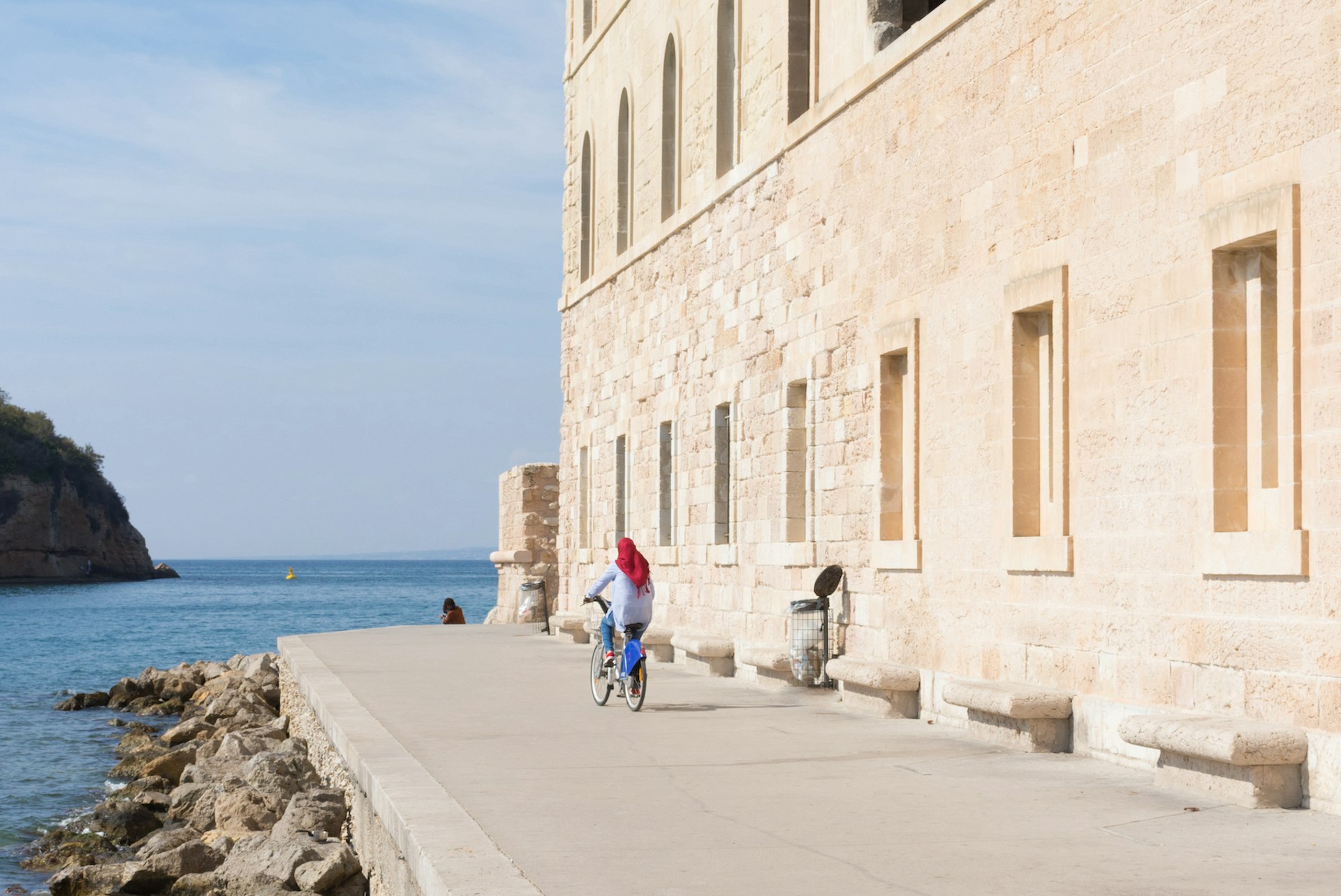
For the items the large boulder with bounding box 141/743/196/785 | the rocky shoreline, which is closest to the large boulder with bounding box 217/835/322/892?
the rocky shoreline

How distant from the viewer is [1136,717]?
8695 mm

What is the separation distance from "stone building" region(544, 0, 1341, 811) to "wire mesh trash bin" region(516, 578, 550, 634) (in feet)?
29.0

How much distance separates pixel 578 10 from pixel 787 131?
37.3 ft

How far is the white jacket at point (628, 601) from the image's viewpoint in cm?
1375

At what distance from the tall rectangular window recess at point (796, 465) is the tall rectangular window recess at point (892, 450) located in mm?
2150

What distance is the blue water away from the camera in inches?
765

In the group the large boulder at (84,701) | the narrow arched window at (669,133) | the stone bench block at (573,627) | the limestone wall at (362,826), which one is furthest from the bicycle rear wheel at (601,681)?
the large boulder at (84,701)

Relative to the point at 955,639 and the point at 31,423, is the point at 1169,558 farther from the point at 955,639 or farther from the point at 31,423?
the point at 31,423

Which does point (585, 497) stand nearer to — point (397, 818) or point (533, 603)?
point (533, 603)

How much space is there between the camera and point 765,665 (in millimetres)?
15289

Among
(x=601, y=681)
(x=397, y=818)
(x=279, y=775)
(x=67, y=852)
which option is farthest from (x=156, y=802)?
(x=397, y=818)

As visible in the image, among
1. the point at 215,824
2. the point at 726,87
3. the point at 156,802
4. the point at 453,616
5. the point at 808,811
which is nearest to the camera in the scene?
the point at 808,811

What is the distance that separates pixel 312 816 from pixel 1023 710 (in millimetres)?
4837

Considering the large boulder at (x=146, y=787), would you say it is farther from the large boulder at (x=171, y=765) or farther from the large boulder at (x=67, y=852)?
the large boulder at (x=67, y=852)
